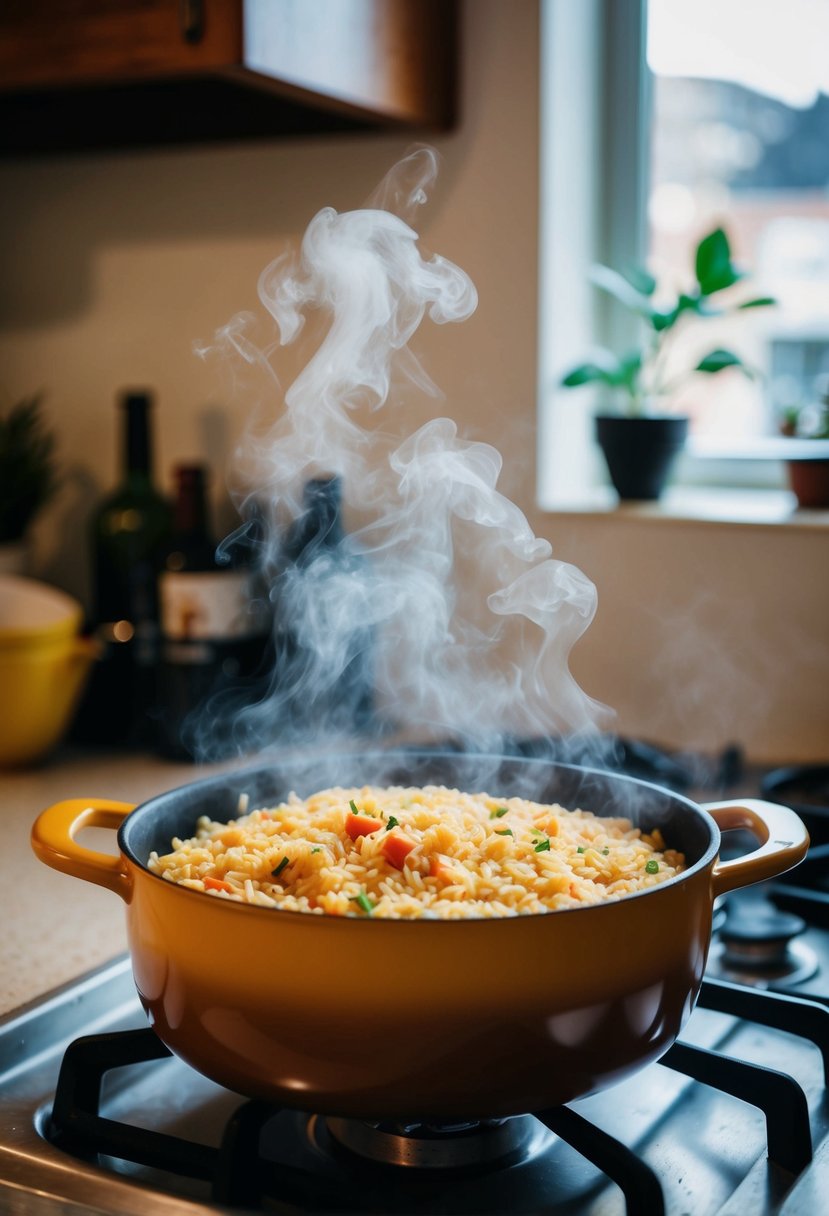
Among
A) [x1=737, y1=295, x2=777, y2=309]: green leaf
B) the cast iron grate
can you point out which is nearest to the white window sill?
[x1=737, y1=295, x2=777, y2=309]: green leaf

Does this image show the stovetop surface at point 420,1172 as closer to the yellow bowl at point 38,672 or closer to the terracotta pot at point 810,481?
the yellow bowl at point 38,672

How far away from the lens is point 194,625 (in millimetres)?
1600

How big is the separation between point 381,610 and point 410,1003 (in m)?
1.05

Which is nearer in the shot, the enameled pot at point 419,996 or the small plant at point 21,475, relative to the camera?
the enameled pot at point 419,996

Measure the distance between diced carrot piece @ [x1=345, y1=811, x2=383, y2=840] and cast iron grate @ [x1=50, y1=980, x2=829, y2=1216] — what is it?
178 mm

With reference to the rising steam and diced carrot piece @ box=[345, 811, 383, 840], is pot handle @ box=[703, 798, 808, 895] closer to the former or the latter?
diced carrot piece @ box=[345, 811, 383, 840]

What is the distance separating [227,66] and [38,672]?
0.74 m

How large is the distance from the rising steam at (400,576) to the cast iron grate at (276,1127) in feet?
2.52

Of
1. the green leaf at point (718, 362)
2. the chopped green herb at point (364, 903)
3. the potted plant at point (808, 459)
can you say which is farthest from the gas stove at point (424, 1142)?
the green leaf at point (718, 362)

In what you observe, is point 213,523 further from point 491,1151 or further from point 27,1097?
point 491,1151

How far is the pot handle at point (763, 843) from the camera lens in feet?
2.56

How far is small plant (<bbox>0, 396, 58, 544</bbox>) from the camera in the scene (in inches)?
72.2

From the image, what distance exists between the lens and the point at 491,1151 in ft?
2.60

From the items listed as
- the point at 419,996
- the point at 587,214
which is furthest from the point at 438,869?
the point at 587,214
